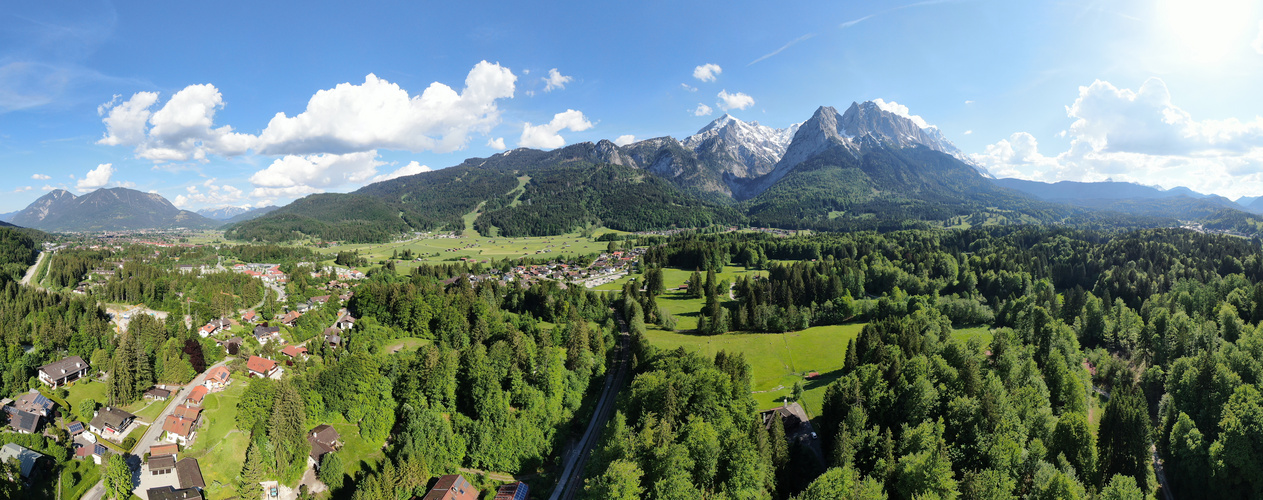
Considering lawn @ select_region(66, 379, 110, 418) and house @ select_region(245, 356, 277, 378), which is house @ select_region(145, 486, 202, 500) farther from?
lawn @ select_region(66, 379, 110, 418)

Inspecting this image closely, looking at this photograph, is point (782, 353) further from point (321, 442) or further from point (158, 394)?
point (158, 394)

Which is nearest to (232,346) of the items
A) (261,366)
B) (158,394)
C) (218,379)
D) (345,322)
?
(261,366)

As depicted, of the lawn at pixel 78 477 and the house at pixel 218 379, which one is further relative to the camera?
the house at pixel 218 379

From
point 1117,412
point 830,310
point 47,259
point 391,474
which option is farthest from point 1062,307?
point 47,259

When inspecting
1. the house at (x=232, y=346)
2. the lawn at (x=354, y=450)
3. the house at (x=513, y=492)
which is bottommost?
the house at (x=513, y=492)

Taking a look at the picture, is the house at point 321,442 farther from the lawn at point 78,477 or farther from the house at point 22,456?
the house at point 22,456

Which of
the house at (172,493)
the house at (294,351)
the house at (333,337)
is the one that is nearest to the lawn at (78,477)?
the house at (172,493)
